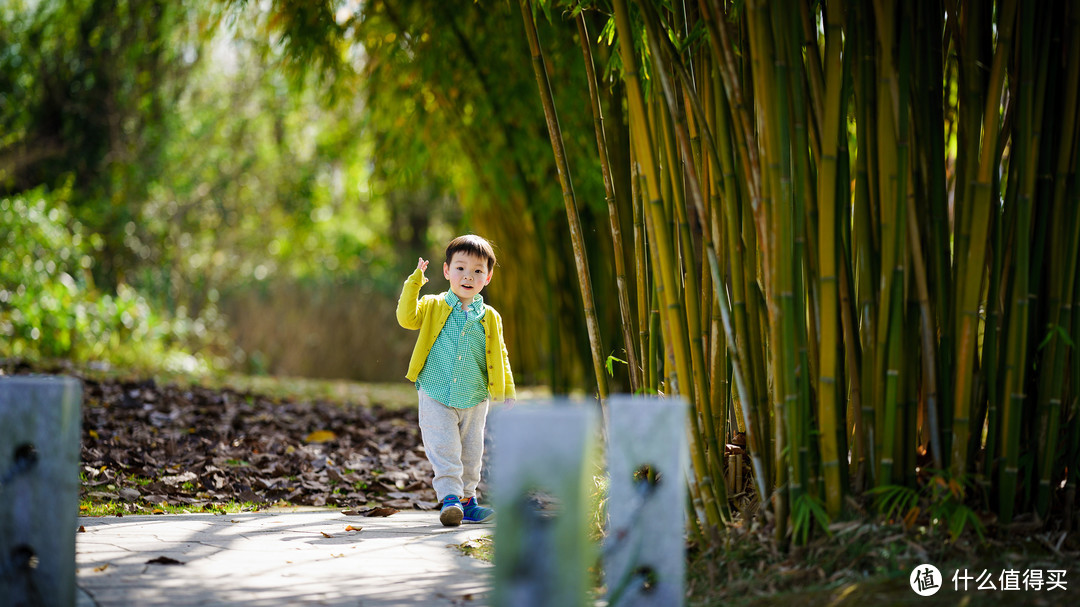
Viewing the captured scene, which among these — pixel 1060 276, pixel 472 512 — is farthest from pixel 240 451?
pixel 1060 276

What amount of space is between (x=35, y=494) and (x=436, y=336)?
1211 mm

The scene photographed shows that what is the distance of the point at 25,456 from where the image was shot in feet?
4.66

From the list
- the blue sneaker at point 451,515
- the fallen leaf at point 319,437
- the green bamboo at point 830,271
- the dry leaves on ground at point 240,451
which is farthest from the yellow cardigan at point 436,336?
the fallen leaf at point 319,437

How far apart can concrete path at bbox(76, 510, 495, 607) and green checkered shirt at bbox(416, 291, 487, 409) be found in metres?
0.36

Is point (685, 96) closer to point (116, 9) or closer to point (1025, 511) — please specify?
point (1025, 511)

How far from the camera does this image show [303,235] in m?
8.77

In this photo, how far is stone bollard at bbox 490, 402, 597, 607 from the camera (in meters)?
1.25

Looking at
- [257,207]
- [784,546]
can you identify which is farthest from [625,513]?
[257,207]

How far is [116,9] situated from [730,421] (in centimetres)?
623

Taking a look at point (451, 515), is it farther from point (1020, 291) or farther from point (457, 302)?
point (1020, 291)

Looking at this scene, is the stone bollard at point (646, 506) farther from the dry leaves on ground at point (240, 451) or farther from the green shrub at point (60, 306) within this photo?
the green shrub at point (60, 306)

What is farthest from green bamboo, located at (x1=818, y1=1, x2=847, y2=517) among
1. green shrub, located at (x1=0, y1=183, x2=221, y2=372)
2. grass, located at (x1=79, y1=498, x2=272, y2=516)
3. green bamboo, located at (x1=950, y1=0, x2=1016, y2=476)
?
green shrub, located at (x1=0, y1=183, x2=221, y2=372)

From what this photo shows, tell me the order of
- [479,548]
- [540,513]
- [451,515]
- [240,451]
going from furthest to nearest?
[240,451], [451,515], [479,548], [540,513]

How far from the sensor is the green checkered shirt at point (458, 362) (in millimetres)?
2461
